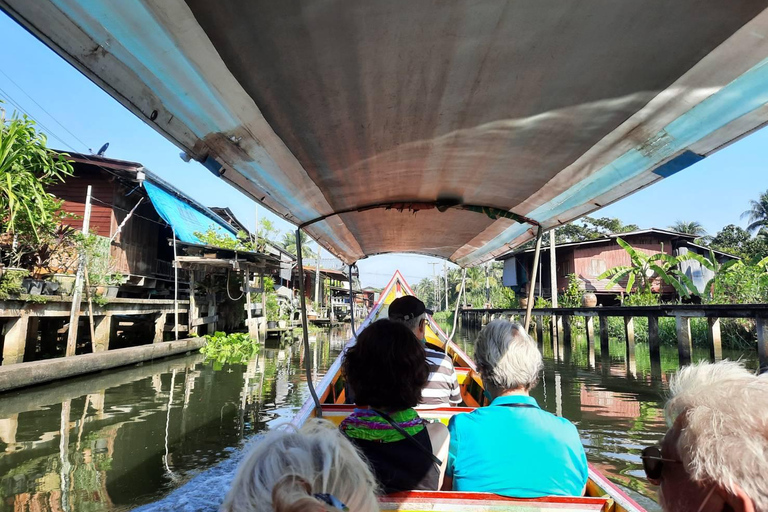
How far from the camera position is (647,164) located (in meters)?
2.22

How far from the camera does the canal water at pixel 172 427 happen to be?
427 cm

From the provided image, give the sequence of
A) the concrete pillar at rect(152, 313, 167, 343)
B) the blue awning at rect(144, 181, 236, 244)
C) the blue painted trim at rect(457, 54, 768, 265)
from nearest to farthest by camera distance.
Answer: the blue painted trim at rect(457, 54, 768, 265), the concrete pillar at rect(152, 313, 167, 343), the blue awning at rect(144, 181, 236, 244)

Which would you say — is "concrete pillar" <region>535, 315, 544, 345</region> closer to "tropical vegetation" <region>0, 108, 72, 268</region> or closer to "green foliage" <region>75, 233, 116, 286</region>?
"green foliage" <region>75, 233, 116, 286</region>

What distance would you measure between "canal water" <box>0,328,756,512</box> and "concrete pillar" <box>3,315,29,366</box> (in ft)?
2.50

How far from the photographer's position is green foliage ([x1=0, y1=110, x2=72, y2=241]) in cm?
693

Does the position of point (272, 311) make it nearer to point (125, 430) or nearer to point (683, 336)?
point (125, 430)

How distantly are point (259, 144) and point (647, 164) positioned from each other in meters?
1.79

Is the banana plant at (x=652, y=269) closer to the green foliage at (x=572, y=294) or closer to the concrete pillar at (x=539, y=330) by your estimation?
the green foliage at (x=572, y=294)

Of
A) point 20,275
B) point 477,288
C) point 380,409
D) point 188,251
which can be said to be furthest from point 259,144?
point 477,288

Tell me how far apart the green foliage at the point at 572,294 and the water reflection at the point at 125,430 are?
16.0m

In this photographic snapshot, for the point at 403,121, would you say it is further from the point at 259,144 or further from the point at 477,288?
the point at 477,288

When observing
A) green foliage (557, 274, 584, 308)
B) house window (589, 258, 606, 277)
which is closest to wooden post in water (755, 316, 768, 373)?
green foliage (557, 274, 584, 308)

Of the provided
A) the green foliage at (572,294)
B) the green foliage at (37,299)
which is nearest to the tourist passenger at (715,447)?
the green foliage at (37,299)

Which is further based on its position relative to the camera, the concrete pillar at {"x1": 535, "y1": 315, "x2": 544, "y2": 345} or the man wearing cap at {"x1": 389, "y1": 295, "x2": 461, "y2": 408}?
the concrete pillar at {"x1": 535, "y1": 315, "x2": 544, "y2": 345}
